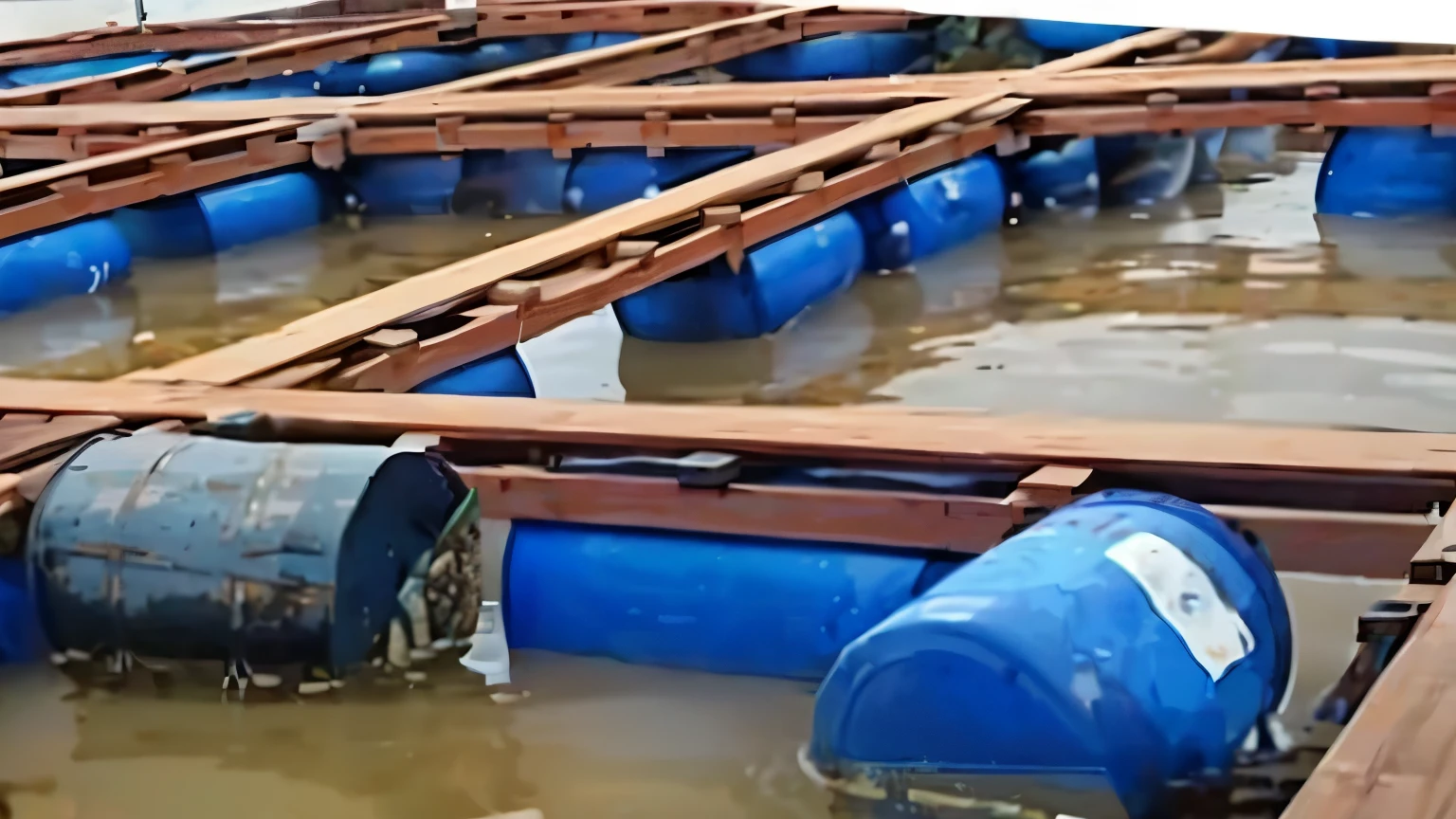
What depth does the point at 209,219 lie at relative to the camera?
5.64 m

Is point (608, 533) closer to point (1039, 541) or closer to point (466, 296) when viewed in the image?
point (1039, 541)

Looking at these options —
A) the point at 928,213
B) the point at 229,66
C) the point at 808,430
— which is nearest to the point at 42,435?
the point at 808,430

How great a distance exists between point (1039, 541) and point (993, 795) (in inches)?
12.8

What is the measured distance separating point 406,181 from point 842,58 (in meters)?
3.30

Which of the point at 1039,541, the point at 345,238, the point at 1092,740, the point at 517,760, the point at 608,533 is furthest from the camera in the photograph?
the point at 345,238

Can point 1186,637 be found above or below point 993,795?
above

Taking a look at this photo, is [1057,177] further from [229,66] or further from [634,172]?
[229,66]

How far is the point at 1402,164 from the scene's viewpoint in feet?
18.5

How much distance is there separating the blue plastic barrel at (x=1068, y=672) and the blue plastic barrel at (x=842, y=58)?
713 centimetres

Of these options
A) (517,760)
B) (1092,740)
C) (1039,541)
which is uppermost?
(1039,541)

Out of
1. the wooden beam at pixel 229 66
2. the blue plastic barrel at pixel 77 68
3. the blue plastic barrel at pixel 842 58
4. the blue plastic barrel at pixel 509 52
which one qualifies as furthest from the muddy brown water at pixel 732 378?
the blue plastic barrel at pixel 77 68

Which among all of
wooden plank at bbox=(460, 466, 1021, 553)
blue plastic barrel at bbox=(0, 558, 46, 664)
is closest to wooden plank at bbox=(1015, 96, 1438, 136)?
wooden plank at bbox=(460, 466, 1021, 553)

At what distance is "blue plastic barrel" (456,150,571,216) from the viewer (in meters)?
6.30

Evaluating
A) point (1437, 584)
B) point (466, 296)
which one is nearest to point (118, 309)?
point (466, 296)
